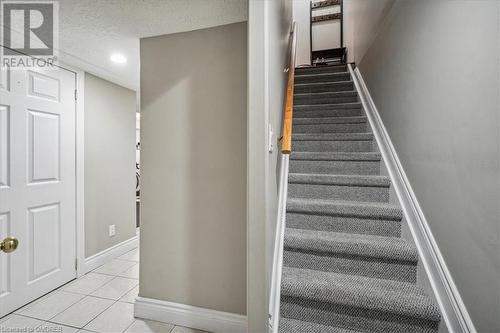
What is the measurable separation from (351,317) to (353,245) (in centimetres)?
40

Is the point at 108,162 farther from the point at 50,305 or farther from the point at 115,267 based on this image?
the point at 50,305

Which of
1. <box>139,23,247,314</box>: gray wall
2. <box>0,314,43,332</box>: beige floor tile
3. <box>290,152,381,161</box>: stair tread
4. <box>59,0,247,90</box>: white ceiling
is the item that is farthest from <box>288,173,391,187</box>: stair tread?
<box>0,314,43,332</box>: beige floor tile

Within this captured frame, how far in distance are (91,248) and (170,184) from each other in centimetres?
151

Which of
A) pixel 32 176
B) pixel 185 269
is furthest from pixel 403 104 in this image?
pixel 32 176

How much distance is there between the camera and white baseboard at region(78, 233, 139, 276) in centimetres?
246

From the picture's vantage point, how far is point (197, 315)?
170 centimetres

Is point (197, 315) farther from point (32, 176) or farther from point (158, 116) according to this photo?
point (32, 176)

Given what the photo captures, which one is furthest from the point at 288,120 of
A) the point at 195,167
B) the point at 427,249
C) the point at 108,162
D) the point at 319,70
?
the point at 319,70

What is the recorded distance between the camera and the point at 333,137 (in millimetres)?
2473

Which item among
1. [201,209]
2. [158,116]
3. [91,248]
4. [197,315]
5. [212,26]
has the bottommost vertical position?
[197,315]

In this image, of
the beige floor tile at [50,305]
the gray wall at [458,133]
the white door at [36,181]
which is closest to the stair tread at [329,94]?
the gray wall at [458,133]

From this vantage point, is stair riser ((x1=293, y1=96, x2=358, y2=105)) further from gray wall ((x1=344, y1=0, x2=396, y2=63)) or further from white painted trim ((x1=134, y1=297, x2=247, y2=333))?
white painted trim ((x1=134, y1=297, x2=247, y2=333))

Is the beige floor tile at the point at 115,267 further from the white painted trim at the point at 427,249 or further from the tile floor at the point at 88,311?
the white painted trim at the point at 427,249

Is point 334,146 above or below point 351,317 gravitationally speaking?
above
